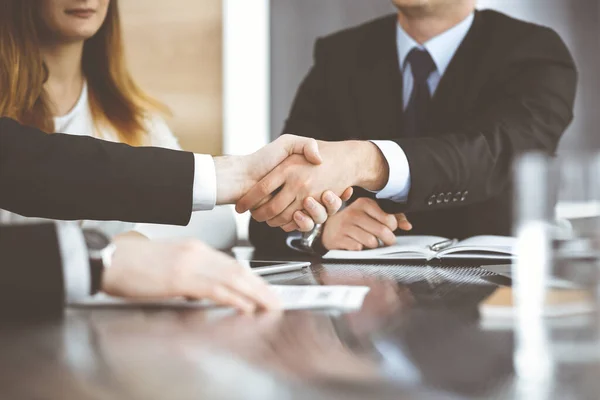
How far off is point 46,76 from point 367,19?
4.84 feet

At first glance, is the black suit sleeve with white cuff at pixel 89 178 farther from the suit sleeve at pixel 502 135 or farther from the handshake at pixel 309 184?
the suit sleeve at pixel 502 135

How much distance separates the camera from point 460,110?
200cm

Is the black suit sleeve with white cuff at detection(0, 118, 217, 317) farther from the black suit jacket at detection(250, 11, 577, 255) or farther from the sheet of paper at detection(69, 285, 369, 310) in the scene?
the black suit jacket at detection(250, 11, 577, 255)

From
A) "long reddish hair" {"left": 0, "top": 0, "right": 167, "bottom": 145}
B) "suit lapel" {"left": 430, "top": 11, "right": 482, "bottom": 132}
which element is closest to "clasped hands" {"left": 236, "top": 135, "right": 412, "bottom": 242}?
"suit lapel" {"left": 430, "top": 11, "right": 482, "bottom": 132}

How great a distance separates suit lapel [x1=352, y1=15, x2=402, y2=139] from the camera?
2.12 meters

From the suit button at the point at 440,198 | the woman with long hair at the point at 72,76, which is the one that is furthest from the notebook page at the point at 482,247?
the woman with long hair at the point at 72,76

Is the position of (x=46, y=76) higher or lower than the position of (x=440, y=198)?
higher

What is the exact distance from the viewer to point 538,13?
2.98m

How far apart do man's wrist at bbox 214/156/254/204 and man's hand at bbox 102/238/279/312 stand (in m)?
0.63

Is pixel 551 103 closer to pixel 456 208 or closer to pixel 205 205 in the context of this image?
pixel 456 208

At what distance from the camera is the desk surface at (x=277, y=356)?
1.65 feet

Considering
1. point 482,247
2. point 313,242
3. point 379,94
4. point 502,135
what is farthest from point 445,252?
point 379,94

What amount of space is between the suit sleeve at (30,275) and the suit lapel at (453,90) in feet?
4.59

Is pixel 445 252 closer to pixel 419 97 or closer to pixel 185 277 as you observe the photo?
pixel 185 277
